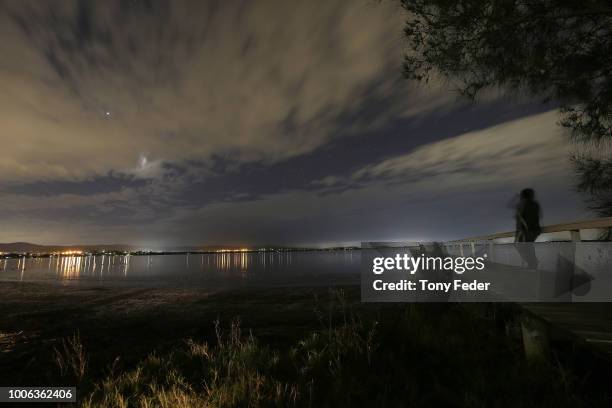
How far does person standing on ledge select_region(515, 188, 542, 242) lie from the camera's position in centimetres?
737

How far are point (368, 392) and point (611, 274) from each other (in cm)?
681

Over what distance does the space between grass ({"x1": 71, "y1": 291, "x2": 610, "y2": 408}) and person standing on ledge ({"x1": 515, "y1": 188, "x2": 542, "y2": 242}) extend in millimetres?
1909

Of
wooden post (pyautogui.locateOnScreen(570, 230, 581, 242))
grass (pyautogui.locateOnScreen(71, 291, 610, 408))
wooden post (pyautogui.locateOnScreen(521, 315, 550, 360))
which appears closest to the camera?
grass (pyautogui.locateOnScreen(71, 291, 610, 408))

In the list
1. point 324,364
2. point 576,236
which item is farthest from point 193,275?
point 576,236

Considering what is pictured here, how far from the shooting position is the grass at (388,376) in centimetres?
360

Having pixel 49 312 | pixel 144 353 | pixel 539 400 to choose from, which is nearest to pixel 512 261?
pixel 539 400

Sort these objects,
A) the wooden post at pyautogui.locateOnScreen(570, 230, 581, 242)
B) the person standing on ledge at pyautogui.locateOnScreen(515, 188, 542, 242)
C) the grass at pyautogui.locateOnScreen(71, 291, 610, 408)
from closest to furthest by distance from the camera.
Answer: the grass at pyautogui.locateOnScreen(71, 291, 610, 408)
the wooden post at pyautogui.locateOnScreen(570, 230, 581, 242)
the person standing on ledge at pyautogui.locateOnScreen(515, 188, 542, 242)

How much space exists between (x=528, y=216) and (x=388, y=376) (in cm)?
548

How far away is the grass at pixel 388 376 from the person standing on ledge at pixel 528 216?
1.91 metres

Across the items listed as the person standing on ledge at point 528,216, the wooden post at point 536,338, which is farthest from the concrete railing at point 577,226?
the wooden post at point 536,338

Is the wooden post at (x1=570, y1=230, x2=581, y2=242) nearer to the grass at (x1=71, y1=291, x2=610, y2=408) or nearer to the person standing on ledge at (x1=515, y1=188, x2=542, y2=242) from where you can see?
the grass at (x1=71, y1=291, x2=610, y2=408)

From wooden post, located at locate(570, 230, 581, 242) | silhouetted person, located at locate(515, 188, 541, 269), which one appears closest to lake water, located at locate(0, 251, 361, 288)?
silhouetted person, located at locate(515, 188, 541, 269)

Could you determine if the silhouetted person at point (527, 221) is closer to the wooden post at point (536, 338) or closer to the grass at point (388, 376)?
the grass at point (388, 376)

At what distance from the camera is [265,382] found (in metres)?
4.31
